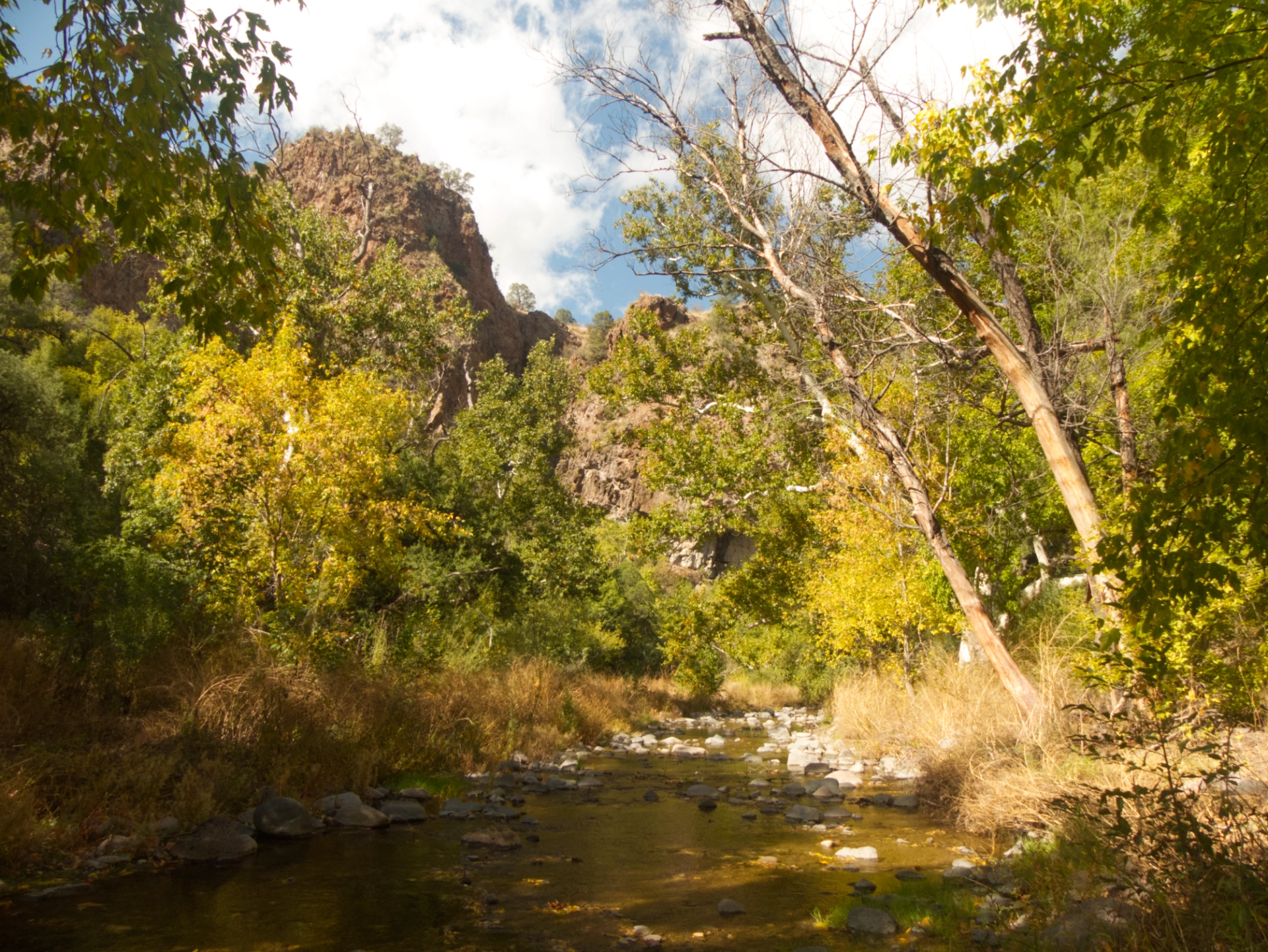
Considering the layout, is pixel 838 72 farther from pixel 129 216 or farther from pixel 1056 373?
pixel 129 216

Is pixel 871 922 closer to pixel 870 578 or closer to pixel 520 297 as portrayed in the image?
pixel 870 578

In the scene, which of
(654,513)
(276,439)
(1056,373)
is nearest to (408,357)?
(276,439)

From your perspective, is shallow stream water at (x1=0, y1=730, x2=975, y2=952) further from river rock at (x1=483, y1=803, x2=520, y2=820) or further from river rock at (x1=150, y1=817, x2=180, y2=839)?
river rock at (x1=150, y1=817, x2=180, y2=839)

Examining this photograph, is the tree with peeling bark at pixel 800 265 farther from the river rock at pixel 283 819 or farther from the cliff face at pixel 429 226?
the cliff face at pixel 429 226

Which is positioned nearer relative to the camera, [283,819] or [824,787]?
[283,819]

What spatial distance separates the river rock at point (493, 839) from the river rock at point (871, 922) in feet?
12.3

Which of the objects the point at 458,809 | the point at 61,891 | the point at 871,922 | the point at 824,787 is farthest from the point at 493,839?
the point at 824,787

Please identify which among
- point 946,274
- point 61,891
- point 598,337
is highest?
point 598,337

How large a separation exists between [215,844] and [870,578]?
1217 cm

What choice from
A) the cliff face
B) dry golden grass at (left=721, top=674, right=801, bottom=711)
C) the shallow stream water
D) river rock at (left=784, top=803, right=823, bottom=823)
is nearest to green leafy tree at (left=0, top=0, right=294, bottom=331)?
the shallow stream water

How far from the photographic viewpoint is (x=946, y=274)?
25.3 feet

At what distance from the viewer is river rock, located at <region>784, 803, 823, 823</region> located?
9141 millimetres

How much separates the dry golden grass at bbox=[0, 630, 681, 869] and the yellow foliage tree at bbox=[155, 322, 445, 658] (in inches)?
60.2

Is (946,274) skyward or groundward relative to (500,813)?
skyward
